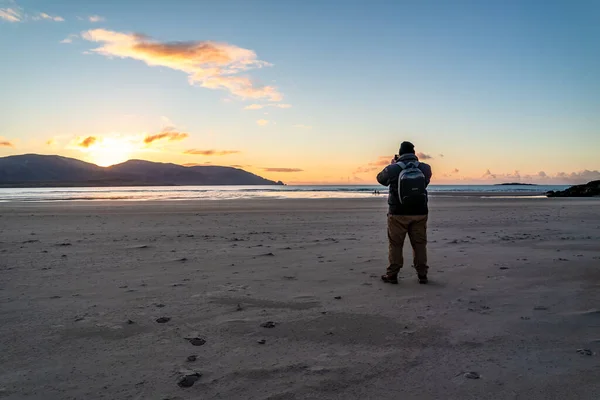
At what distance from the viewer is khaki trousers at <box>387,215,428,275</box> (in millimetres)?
7023

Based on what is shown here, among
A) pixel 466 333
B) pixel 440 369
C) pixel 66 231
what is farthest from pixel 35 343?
pixel 66 231

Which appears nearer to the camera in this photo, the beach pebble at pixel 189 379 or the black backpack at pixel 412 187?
the beach pebble at pixel 189 379

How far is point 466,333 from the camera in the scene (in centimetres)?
458

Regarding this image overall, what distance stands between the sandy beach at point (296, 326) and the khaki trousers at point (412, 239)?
0.37 m

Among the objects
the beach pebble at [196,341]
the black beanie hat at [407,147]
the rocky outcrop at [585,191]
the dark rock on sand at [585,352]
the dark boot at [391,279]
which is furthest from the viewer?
the rocky outcrop at [585,191]

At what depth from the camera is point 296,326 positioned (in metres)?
4.83

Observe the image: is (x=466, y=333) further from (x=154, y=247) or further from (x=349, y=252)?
(x=154, y=247)

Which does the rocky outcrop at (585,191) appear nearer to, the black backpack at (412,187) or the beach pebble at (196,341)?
the black backpack at (412,187)

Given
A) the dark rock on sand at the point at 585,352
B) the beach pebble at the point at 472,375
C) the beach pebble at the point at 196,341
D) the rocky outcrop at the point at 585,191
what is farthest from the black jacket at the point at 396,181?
the rocky outcrop at the point at 585,191

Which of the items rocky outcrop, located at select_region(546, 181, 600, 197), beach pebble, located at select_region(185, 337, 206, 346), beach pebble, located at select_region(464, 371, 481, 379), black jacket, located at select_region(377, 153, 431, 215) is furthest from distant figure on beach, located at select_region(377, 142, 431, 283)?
rocky outcrop, located at select_region(546, 181, 600, 197)

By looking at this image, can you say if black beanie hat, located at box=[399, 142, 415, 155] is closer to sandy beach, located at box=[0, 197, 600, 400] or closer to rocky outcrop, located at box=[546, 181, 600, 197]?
sandy beach, located at box=[0, 197, 600, 400]

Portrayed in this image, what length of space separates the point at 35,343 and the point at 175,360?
166 cm

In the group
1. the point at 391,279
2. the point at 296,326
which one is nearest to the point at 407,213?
the point at 391,279

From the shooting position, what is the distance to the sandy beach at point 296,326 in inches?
135
